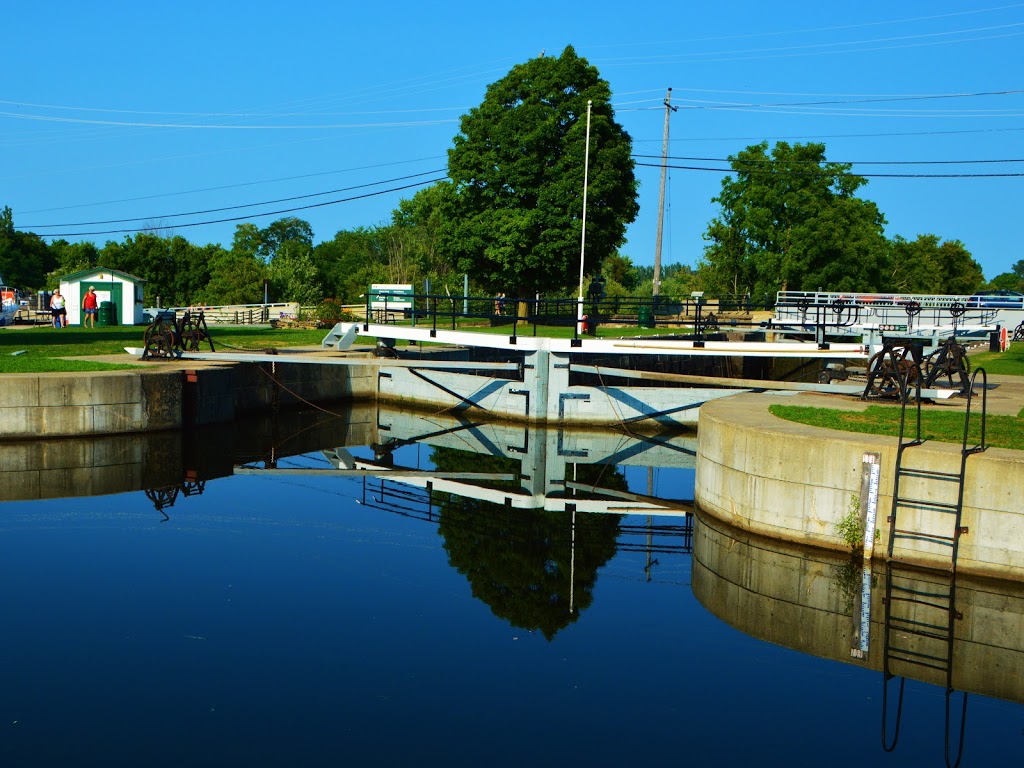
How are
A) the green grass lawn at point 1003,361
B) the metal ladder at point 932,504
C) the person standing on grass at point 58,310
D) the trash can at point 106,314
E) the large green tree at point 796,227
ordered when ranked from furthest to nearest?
the large green tree at point 796,227 → the trash can at point 106,314 → the person standing on grass at point 58,310 → the green grass lawn at point 1003,361 → the metal ladder at point 932,504

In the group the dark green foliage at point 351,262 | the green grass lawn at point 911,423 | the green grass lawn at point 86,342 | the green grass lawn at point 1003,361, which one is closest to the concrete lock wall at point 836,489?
the green grass lawn at point 911,423

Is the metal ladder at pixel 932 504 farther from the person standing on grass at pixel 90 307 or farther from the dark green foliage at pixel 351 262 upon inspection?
the dark green foliage at pixel 351 262

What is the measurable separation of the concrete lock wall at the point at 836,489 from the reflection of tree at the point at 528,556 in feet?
7.97

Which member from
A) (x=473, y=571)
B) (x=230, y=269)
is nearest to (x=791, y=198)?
(x=230, y=269)

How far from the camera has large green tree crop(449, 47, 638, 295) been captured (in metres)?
51.5

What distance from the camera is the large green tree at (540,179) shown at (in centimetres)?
5153

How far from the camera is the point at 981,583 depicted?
14.0 m

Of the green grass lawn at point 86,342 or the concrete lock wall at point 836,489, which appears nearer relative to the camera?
the concrete lock wall at point 836,489

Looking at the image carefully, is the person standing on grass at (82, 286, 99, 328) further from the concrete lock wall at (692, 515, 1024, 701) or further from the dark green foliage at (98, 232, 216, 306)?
the dark green foliage at (98, 232, 216, 306)

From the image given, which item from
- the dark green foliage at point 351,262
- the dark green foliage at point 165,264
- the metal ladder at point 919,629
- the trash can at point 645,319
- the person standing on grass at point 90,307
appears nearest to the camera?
the metal ladder at point 919,629

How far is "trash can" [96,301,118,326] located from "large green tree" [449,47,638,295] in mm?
17183

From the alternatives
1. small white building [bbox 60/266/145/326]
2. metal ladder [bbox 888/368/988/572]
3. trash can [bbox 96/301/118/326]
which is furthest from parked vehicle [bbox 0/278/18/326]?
metal ladder [bbox 888/368/988/572]

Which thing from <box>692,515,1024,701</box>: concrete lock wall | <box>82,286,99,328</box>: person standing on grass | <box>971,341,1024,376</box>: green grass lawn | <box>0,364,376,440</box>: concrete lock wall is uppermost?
<box>82,286,99,328</box>: person standing on grass

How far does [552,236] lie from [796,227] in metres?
29.3
